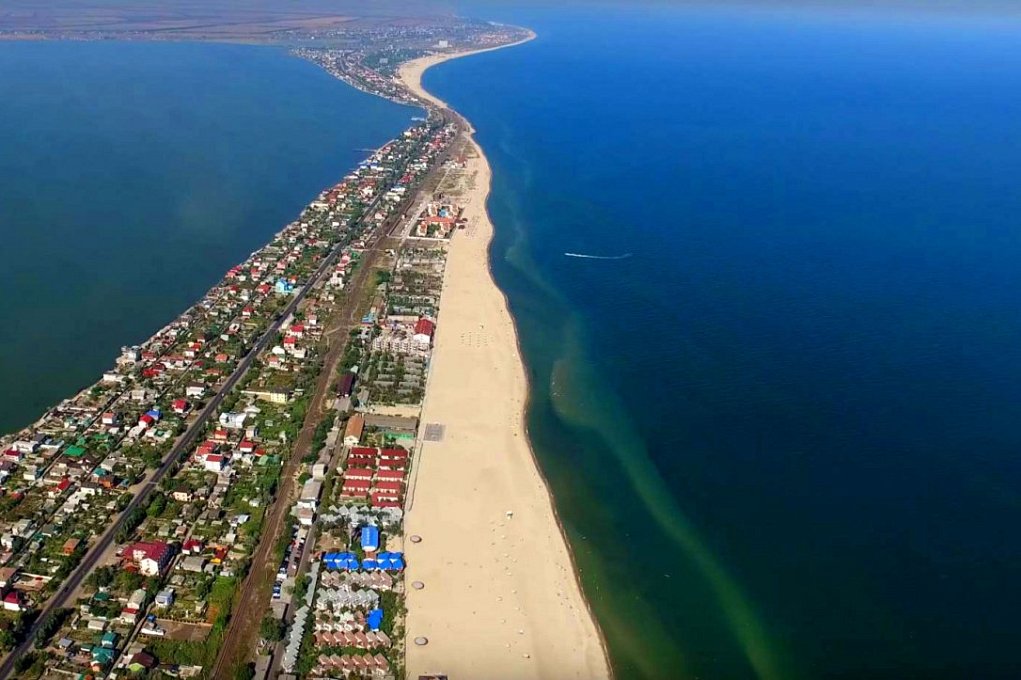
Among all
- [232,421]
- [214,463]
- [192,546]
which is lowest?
[192,546]

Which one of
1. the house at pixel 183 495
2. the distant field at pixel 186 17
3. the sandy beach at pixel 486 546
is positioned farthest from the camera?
the distant field at pixel 186 17

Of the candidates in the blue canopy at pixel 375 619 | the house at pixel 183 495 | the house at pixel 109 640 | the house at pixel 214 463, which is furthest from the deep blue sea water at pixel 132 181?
the blue canopy at pixel 375 619

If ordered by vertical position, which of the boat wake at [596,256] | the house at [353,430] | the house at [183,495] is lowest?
the house at [183,495]

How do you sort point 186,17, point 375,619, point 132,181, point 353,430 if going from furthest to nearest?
point 186,17 < point 132,181 < point 353,430 < point 375,619

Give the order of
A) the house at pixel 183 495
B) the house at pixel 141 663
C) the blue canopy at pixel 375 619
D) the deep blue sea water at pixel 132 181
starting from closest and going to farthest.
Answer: the house at pixel 141 663
the blue canopy at pixel 375 619
the house at pixel 183 495
the deep blue sea water at pixel 132 181

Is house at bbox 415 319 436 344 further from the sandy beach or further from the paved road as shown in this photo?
the paved road

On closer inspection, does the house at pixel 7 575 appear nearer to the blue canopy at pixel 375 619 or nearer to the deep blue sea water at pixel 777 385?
the blue canopy at pixel 375 619

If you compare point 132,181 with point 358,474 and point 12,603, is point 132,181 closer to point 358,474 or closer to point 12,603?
point 358,474

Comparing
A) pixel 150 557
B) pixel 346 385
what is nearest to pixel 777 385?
pixel 346 385
